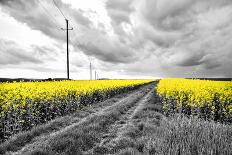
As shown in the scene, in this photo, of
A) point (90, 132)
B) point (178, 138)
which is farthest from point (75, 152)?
point (178, 138)

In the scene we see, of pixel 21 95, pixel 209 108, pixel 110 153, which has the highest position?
pixel 21 95

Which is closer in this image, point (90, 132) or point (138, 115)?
point (90, 132)

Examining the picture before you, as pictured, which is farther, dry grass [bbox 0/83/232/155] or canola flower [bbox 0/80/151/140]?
canola flower [bbox 0/80/151/140]

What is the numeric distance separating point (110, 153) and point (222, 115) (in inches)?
275

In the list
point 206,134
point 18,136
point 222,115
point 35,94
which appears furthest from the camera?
point 35,94

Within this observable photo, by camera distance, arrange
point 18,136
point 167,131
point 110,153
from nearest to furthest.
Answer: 1. point 167,131
2. point 110,153
3. point 18,136

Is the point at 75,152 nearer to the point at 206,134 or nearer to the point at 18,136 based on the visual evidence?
the point at 18,136

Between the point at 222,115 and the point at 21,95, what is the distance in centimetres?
997

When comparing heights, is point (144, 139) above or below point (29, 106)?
below

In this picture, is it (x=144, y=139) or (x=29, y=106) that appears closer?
(x=144, y=139)

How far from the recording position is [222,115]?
11.9 m

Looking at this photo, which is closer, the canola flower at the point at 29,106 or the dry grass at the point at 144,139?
the dry grass at the point at 144,139

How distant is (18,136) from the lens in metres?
9.09

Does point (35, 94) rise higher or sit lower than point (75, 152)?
higher
